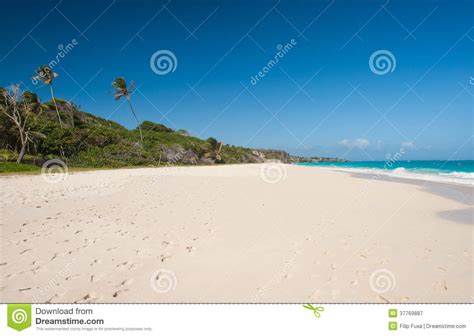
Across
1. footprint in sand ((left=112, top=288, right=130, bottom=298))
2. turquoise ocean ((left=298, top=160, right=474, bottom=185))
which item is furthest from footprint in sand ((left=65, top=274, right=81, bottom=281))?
turquoise ocean ((left=298, top=160, right=474, bottom=185))

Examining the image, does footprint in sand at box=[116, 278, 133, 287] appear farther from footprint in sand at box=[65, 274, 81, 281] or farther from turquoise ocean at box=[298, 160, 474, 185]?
turquoise ocean at box=[298, 160, 474, 185]

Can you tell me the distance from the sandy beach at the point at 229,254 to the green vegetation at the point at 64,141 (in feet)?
53.7

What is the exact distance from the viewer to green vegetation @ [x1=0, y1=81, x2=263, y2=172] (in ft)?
73.4

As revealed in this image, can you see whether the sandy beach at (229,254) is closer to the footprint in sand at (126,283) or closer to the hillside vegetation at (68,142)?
the footprint in sand at (126,283)

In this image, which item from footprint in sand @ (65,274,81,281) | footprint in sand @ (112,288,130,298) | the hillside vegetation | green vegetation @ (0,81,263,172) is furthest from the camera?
the hillside vegetation

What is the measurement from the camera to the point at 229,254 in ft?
12.6

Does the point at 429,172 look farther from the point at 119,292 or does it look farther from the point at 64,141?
the point at 64,141

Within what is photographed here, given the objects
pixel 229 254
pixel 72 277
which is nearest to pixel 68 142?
pixel 72 277

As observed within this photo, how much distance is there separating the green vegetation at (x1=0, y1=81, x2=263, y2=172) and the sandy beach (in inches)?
644

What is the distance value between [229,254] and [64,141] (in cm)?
2916

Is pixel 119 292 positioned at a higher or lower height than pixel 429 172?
lower

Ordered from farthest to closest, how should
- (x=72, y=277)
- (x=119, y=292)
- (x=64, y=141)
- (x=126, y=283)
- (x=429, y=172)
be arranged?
1. (x=429, y=172)
2. (x=64, y=141)
3. (x=72, y=277)
4. (x=126, y=283)
5. (x=119, y=292)

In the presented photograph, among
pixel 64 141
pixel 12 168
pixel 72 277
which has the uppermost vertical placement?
pixel 64 141

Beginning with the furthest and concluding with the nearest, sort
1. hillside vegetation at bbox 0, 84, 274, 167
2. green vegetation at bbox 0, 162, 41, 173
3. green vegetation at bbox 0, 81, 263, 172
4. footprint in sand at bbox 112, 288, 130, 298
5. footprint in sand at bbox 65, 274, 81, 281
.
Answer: hillside vegetation at bbox 0, 84, 274, 167
green vegetation at bbox 0, 81, 263, 172
green vegetation at bbox 0, 162, 41, 173
footprint in sand at bbox 65, 274, 81, 281
footprint in sand at bbox 112, 288, 130, 298
